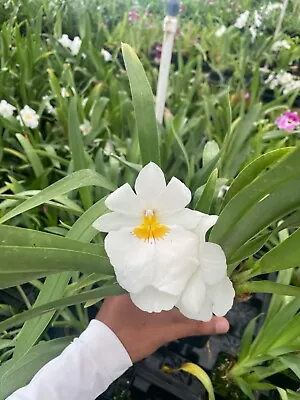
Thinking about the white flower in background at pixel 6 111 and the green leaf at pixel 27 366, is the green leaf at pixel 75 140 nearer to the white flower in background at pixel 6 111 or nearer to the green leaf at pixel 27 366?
the green leaf at pixel 27 366

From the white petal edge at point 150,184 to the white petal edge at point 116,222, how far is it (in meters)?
0.03

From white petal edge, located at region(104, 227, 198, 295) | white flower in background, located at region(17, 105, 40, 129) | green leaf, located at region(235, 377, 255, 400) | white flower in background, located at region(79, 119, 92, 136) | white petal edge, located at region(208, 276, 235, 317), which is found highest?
white petal edge, located at region(104, 227, 198, 295)

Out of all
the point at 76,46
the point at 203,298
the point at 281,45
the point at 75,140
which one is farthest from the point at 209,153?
the point at 281,45

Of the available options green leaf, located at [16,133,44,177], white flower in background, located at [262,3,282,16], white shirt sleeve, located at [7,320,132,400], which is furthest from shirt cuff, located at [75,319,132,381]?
white flower in background, located at [262,3,282,16]

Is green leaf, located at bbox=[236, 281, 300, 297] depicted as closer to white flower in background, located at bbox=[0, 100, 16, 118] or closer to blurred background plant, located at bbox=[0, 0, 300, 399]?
blurred background plant, located at bbox=[0, 0, 300, 399]

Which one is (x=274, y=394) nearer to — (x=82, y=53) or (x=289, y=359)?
(x=289, y=359)

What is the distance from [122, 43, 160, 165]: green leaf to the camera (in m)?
0.64

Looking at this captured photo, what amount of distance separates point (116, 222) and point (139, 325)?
17cm

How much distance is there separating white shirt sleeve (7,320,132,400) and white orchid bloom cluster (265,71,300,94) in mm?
1307

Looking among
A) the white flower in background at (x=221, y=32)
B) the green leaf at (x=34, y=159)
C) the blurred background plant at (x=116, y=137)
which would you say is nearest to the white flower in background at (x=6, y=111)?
the blurred background plant at (x=116, y=137)

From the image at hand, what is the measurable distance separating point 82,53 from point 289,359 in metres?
1.30

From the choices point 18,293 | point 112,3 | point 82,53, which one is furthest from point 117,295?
point 112,3

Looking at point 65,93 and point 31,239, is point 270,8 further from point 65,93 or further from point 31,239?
point 31,239

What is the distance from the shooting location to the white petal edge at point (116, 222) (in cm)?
49
